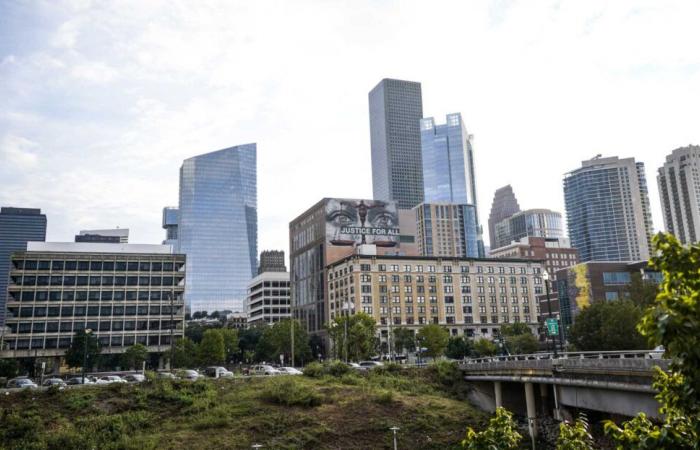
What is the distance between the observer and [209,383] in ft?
197

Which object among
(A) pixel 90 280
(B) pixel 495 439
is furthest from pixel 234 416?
(A) pixel 90 280

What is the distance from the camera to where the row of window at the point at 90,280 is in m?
123

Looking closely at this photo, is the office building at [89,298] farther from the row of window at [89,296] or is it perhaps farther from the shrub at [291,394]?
the shrub at [291,394]

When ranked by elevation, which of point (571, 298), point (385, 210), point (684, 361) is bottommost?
point (684, 361)

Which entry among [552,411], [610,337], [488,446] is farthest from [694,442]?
[610,337]

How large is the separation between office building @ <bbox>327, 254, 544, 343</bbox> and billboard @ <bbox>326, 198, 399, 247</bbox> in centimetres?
1333

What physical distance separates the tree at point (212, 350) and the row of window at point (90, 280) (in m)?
24.1

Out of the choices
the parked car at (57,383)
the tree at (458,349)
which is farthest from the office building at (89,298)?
the tree at (458,349)

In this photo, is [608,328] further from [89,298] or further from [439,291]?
[89,298]

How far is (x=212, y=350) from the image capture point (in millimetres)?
114500

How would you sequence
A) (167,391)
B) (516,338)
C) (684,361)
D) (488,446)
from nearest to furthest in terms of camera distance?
(684,361), (488,446), (167,391), (516,338)

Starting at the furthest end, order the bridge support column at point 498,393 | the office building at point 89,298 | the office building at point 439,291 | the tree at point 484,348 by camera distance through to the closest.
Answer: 1. the office building at point 439,291
2. the office building at point 89,298
3. the tree at point 484,348
4. the bridge support column at point 498,393

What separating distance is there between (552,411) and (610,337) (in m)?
34.4

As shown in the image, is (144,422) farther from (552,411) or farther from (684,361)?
(684,361)
